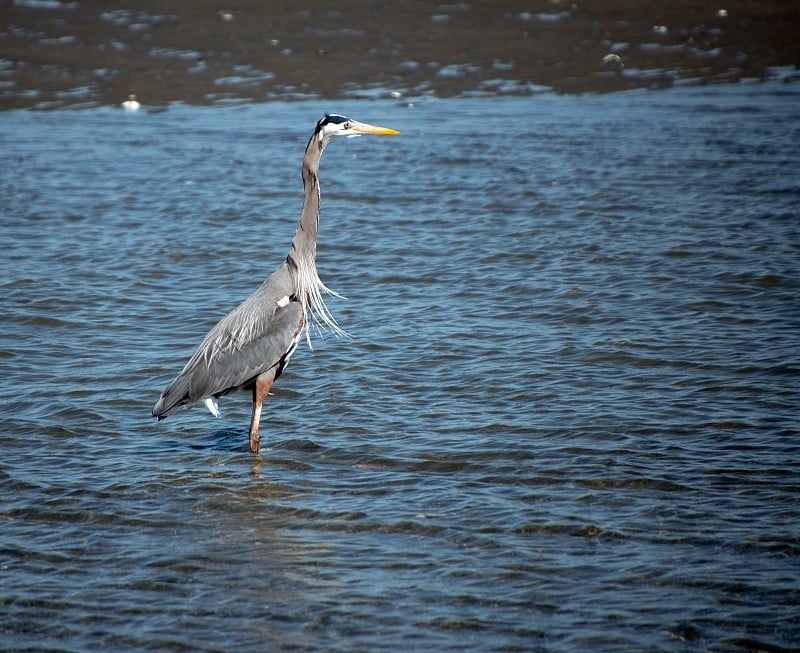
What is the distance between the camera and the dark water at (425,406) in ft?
17.0

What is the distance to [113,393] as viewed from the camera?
26.5ft

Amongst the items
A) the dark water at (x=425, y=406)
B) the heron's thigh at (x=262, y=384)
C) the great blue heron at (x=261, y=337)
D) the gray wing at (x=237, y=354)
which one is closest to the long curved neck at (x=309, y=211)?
the great blue heron at (x=261, y=337)

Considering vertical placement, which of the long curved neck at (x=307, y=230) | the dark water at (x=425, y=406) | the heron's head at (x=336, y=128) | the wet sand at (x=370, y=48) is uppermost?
the wet sand at (x=370, y=48)

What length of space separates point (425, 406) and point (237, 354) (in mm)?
1459

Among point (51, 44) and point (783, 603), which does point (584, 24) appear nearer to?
point (51, 44)

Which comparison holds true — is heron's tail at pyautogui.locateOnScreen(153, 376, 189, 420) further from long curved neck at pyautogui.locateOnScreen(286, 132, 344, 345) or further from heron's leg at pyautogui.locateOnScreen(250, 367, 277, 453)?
long curved neck at pyautogui.locateOnScreen(286, 132, 344, 345)

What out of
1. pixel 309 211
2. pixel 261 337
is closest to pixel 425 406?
pixel 261 337

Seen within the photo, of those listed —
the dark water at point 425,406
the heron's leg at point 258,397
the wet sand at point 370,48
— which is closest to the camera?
the dark water at point 425,406

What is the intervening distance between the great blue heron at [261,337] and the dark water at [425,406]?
0.39 meters

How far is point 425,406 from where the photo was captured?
306 inches

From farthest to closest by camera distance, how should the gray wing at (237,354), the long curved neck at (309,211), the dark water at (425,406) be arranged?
1. the long curved neck at (309,211)
2. the gray wing at (237,354)
3. the dark water at (425,406)

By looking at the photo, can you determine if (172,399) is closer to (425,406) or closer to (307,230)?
(307,230)

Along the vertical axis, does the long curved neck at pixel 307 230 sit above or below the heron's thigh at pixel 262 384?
above

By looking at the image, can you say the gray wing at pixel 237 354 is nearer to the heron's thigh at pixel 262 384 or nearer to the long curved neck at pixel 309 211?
the heron's thigh at pixel 262 384
